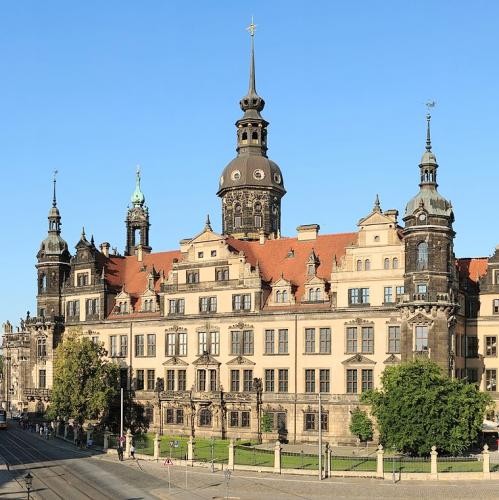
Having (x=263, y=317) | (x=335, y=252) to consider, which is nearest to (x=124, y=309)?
(x=263, y=317)

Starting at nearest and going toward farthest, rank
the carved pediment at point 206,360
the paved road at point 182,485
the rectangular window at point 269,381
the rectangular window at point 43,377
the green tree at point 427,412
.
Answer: the paved road at point 182,485 < the green tree at point 427,412 < the rectangular window at point 269,381 < the carved pediment at point 206,360 < the rectangular window at point 43,377

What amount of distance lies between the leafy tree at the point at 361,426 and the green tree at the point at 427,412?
373 inches

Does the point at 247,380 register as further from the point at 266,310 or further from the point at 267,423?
the point at 266,310

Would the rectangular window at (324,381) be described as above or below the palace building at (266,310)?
below

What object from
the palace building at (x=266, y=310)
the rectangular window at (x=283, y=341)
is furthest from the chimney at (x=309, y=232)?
the rectangular window at (x=283, y=341)

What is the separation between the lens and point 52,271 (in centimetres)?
10188

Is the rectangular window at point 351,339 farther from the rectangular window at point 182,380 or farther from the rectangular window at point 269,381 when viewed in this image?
the rectangular window at point 182,380

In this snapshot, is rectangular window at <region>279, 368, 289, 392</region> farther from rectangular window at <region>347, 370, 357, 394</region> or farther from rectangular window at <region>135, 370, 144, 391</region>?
rectangular window at <region>135, 370, 144, 391</region>

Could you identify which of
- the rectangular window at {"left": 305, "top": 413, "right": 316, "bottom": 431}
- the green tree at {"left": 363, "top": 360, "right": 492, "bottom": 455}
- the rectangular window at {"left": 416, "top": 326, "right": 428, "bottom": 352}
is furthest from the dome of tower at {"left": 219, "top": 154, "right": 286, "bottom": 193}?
the green tree at {"left": 363, "top": 360, "right": 492, "bottom": 455}

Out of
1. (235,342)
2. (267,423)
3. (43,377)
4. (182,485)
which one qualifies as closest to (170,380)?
(235,342)

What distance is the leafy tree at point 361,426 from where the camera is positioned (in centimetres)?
7675

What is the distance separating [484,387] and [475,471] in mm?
22098

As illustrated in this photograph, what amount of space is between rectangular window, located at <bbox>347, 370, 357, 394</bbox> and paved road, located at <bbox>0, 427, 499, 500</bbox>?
60.8 feet

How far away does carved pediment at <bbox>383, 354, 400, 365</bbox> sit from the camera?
253 ft
